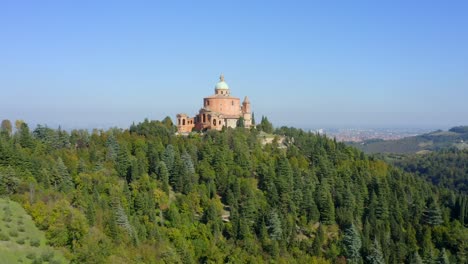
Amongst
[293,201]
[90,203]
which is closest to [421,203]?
[293,201]

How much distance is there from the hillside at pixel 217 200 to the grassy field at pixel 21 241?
109cm

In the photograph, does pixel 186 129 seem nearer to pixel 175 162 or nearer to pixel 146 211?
pixel 175 162

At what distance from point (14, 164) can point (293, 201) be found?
121ft

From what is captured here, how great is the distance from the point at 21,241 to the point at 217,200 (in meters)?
27.3

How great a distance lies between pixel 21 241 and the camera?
4041cm

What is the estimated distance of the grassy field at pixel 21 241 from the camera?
125ft

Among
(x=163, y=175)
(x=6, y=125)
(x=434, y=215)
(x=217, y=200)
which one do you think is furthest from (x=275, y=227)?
(x=6, y=125)

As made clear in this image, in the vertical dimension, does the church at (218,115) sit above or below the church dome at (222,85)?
below

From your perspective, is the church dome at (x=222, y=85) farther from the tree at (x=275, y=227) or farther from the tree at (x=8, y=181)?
the tree at (x=8, y=181)

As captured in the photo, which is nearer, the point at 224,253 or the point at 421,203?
the point at 224,253

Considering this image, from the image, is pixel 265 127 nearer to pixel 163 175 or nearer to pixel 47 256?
pixel 163 175

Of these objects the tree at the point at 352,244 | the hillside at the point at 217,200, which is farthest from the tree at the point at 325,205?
the tree at the point at 352,244

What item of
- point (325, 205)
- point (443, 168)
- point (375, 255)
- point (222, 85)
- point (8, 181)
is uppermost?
point (222, 85)

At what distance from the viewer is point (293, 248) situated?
58250mm
